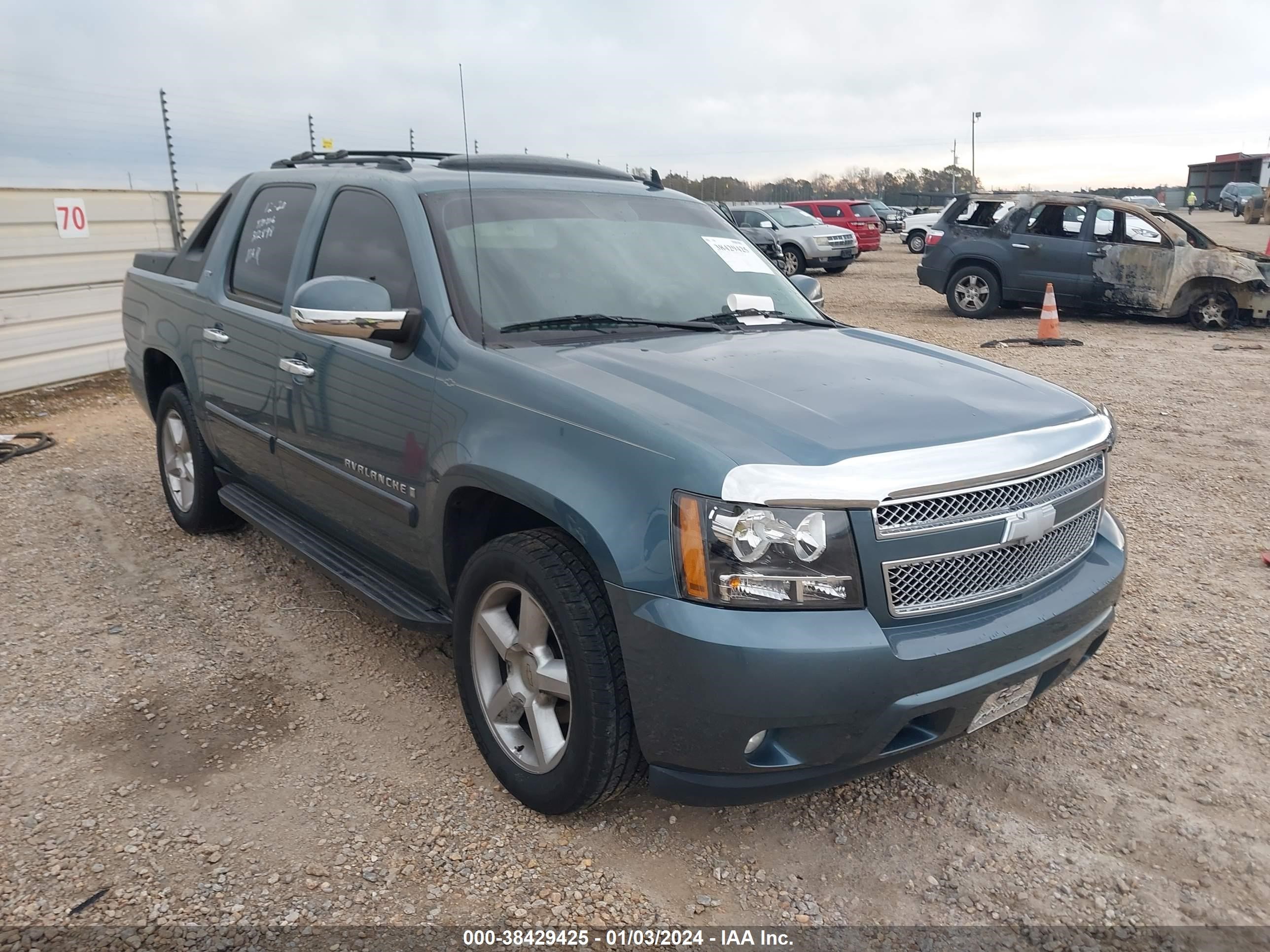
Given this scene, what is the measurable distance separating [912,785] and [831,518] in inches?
46.6

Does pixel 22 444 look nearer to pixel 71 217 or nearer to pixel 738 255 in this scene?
pixel 71 217

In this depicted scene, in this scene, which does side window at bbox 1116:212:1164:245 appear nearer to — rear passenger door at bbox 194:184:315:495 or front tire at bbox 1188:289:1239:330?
front tire at bbox 1188:289:1239:330

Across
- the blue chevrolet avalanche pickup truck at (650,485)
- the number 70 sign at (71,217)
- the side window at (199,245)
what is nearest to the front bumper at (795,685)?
the blue chevrolet avalanche pickup truck at (650,485)

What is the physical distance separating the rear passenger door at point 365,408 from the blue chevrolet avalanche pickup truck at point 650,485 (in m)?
0.01

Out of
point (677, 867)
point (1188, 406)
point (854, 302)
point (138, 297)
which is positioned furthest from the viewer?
point (854, 302)

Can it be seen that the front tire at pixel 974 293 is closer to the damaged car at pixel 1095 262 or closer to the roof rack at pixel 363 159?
the damaged car at pixel 1095 262

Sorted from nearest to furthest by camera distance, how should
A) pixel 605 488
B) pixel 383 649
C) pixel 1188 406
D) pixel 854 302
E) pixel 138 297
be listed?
pixel 605 488 < pixel 383 649 < pixel 138 297 < pixel 1188 406 < pixel 854 302

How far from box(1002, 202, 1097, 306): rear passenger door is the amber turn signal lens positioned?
12312 mm

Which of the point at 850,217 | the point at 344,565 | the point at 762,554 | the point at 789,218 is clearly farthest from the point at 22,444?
the point at 850,217

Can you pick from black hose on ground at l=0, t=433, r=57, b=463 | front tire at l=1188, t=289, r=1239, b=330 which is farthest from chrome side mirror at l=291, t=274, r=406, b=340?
front tire at l=1188, t=289, r=1239, b=330

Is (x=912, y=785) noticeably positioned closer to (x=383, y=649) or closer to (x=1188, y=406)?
(x=383, y=649)

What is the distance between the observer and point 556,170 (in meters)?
4.00

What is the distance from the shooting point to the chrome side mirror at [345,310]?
9.72ft

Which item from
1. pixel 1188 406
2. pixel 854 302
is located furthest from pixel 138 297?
pixel 854 302
